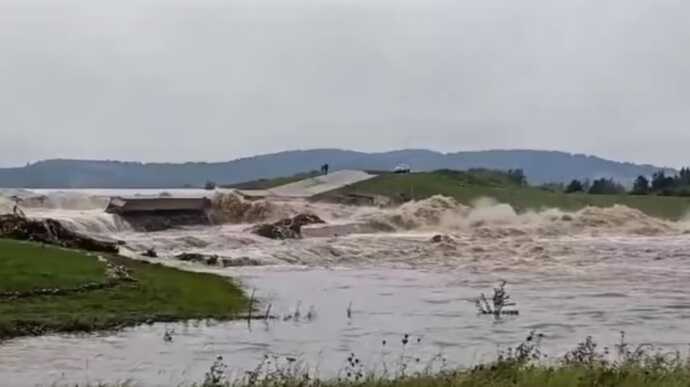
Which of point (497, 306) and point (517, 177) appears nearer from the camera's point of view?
point (497, 306)

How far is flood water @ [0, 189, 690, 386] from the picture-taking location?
1941 cm

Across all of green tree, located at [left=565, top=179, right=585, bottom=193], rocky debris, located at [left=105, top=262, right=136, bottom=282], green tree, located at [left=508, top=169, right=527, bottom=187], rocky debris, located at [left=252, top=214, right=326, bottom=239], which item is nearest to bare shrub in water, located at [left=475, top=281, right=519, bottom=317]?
rocky debris, located at [left=105, top=262, right=136, bottom=282]

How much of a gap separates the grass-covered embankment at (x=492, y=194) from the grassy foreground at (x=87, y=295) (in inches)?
2610

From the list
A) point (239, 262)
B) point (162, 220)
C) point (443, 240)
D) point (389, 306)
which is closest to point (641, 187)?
point (162, 220)

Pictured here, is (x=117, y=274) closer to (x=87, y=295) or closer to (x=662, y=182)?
(x=87, y=295)

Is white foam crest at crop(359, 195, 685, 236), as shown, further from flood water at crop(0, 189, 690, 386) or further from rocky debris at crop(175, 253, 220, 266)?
rocky debris at crop(175, 253, 220, 266)

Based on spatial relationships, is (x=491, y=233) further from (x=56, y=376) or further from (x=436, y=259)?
(x=56, y=376)

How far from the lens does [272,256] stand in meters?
48.5

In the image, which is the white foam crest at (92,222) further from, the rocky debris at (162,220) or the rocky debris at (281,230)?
the rocky debris at (281,230)

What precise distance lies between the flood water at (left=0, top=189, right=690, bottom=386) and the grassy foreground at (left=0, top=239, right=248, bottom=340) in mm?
793

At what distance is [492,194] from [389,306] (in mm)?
72721

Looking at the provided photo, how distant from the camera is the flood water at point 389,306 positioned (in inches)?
764

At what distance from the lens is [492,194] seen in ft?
334

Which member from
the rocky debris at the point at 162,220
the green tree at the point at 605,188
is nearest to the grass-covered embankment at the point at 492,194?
the green tree at the point at 605,188
